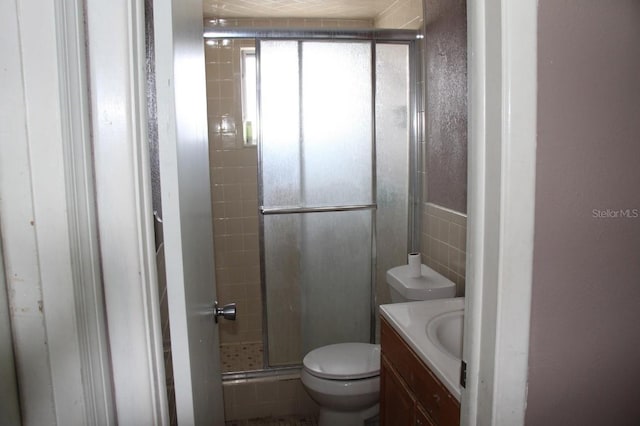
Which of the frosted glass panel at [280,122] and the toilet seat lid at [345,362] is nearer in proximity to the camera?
the toilet seat lid at [345,362]

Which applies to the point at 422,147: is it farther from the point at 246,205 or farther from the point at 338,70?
the point at 246,205

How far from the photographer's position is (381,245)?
2.65 m

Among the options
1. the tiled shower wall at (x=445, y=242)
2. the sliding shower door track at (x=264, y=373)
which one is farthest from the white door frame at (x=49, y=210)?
the sliding shower door track at (x=264, y=373)

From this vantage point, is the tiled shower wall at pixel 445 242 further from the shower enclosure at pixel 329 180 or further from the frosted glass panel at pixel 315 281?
the frosted glass panel at pixel 315 281

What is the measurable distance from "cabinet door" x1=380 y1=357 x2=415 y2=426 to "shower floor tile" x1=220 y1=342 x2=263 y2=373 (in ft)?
4.98

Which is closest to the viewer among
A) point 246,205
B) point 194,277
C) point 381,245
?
point 194,277

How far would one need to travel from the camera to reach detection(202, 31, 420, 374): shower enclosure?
7.95 ft

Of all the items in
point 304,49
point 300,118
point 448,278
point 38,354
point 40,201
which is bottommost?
point 448,278

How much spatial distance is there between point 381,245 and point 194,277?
1.87m

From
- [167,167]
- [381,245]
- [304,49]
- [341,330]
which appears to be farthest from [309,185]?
[167,167]

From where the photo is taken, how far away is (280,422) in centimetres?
266

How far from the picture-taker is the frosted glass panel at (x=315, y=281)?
2.59 meters

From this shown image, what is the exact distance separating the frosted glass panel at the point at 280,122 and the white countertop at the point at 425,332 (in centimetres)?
100

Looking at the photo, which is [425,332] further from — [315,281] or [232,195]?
[232,195]
